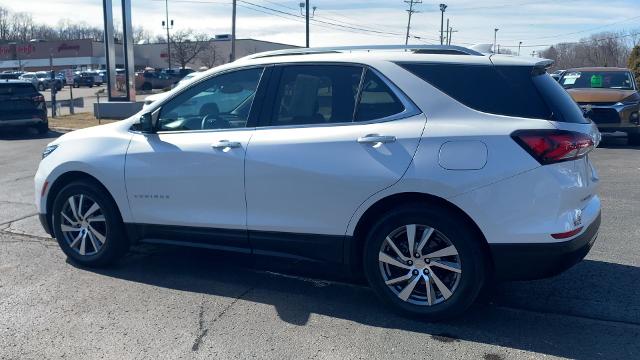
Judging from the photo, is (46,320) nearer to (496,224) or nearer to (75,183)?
(75,183)

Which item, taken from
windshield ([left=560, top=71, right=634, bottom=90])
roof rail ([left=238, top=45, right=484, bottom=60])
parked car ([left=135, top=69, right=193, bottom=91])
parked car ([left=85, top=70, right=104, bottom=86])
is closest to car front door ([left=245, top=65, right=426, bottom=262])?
roof rail ([left=238, top=45, right=484, bottom=60])

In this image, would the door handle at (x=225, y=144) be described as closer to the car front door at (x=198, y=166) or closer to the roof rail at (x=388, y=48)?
the car front door at (x=198, y=166)

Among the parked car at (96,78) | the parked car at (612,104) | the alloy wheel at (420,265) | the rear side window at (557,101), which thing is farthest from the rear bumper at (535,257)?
the parked car at (96,78)

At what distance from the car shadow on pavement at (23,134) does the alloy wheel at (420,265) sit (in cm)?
1488

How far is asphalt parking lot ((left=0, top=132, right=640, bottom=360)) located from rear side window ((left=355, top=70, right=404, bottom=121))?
1.43 metres

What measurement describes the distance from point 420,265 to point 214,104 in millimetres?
2195

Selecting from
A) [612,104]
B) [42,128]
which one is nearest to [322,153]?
[612,104]

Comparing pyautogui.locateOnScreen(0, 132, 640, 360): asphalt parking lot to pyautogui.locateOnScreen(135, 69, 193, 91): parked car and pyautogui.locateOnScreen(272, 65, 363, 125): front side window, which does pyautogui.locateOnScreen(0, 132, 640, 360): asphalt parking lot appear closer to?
pyautogui.locateOnScreen(272, 65, 363, 125): front side window

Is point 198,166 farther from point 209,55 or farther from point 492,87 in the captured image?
point 209,55

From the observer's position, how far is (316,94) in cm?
482

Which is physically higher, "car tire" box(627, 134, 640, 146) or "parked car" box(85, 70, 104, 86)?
"parked car" box(85, 70, 104, 86)

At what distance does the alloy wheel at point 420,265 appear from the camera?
4.30m

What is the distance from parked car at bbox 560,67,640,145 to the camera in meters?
14.5

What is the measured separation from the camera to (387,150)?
4336mm
